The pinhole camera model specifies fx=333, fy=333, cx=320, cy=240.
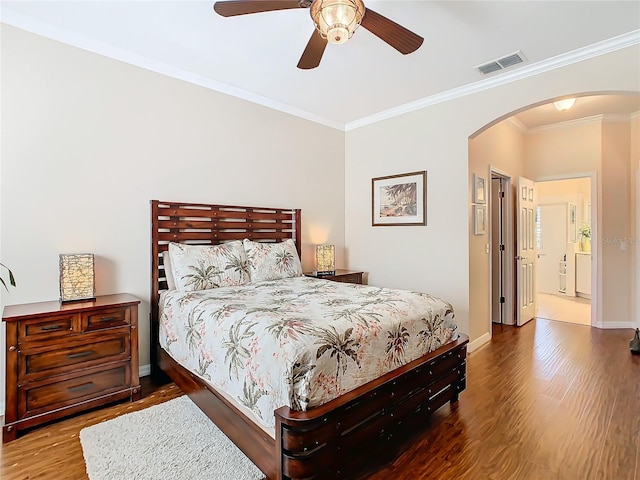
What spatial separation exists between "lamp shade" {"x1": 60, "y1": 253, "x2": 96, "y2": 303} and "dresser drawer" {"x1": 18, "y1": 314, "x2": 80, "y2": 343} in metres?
0.28

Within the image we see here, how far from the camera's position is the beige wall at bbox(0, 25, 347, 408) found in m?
2.48

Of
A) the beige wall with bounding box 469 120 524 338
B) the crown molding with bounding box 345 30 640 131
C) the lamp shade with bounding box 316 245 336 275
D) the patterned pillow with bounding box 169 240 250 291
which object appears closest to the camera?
the crown molding with bounding box 345 30 640 131

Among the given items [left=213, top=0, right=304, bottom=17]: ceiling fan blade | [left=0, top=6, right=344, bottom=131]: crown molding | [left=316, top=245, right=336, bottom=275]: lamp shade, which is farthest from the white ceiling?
[left=316, top=245, right=336, bottom=275]: lamp shade

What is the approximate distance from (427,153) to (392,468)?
322 centimetres

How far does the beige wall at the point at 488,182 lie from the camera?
3715 mm

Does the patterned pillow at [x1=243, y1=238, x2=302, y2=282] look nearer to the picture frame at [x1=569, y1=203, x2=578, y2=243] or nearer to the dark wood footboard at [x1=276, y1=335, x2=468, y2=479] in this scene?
the dark wood footboard at [x1=276, y1=335, x2=468, y2=479]

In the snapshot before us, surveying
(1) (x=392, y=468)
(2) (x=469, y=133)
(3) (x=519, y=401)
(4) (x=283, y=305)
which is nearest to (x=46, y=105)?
(4) (x=283, y=305)

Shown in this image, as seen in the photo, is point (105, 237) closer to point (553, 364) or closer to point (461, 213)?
point (461, 213)

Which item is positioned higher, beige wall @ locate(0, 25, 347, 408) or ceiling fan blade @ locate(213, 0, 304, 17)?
ceiling fan blade @ locate(213, 0, 304, 17)

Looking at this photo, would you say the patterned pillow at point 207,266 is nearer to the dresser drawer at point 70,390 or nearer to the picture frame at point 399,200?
the dresser drawer at point 70,390

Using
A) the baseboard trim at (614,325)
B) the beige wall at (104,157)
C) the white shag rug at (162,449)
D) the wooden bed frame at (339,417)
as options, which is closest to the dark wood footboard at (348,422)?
the wooden bed frame at (339,417)

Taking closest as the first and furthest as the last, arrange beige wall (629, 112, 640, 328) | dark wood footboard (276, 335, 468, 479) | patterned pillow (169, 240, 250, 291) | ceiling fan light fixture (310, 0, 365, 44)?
dark wood footboard (276, 335, 468, 479) < ceiling fan light fixture (310, 0, 365, 44) < patterned pillow (169, 240, 250, 291) < beige wall (629, 112, 640, 328)

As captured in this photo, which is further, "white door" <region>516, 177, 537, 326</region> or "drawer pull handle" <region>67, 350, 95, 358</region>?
"white door" <region>516, 177, 537, 326</region>

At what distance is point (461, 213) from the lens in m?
3.64
